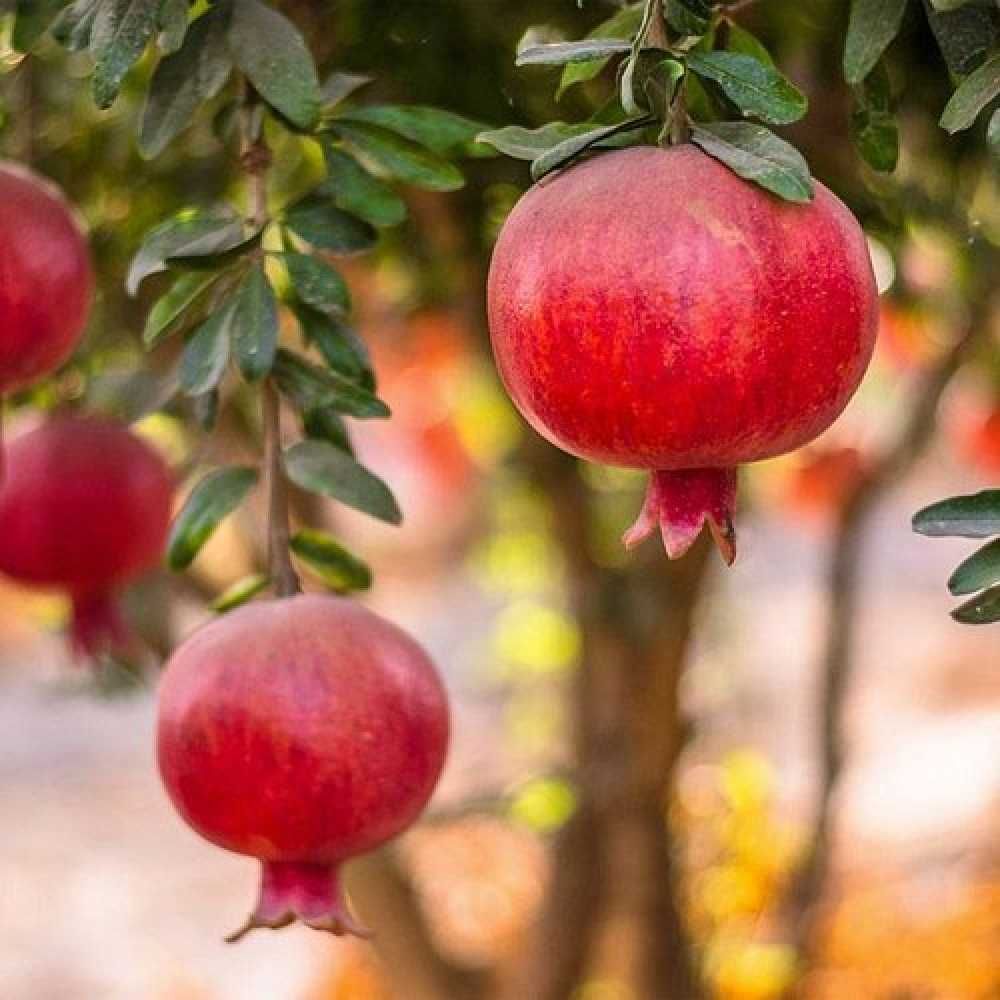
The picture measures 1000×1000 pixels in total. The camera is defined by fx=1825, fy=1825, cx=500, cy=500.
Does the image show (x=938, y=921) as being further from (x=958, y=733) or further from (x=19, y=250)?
(x=19, y=250)

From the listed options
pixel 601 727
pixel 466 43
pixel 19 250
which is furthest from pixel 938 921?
pixel 19 250

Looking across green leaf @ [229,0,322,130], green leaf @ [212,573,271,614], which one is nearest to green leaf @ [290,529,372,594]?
green leaf @ [212,573,271,614]

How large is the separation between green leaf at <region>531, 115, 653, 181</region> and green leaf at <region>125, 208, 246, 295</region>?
8.7 inches

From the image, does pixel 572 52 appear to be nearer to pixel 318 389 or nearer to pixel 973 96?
pixel 973 96

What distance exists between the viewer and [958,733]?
16.6ft

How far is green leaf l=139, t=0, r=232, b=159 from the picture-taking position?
2.49ft

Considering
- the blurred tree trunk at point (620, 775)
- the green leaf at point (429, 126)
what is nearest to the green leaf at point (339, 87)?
the green leaf at point (429, 126)

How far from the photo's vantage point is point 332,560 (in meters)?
0.92

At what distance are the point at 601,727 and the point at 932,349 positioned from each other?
68 cm

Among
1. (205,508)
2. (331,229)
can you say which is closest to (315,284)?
(331,229)

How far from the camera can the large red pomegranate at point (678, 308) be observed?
0.56m

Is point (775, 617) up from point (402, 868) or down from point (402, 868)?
down

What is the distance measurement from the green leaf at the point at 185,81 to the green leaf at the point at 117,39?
0.06 m

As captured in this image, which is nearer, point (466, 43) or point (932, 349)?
point (466, 43)
